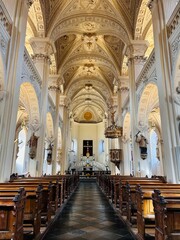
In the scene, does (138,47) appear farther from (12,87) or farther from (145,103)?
(12,87)

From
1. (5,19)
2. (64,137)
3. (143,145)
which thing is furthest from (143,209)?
(64,137)

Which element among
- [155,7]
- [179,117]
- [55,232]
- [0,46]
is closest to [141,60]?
[155,7]

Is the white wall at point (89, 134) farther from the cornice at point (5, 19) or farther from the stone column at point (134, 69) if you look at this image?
the cornice at point (5, 19)

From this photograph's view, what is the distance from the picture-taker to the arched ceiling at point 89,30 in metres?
10.7

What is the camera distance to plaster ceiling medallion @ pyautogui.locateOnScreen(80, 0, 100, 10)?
11.1 meters

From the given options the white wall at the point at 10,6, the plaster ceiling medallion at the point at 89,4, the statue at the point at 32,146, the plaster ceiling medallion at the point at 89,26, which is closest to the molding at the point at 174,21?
the white wall at the point at 10,6

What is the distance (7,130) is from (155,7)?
21.3 ft

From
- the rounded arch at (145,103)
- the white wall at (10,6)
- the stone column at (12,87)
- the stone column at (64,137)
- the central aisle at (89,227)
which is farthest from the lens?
the stone column at (64,137)

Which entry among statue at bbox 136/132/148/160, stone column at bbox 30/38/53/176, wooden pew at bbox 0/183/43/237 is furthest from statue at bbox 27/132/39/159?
wooden pew at bbox 0/183/43/237

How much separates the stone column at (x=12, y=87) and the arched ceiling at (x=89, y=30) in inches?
152

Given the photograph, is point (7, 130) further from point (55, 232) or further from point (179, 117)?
point (179, 117)

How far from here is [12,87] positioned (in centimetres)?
606

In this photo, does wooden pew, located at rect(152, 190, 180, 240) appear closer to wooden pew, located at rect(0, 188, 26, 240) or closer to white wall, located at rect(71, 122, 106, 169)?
wooden pew, located at rect(0, 188, 26, 240)

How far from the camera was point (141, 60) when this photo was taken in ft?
35.9
